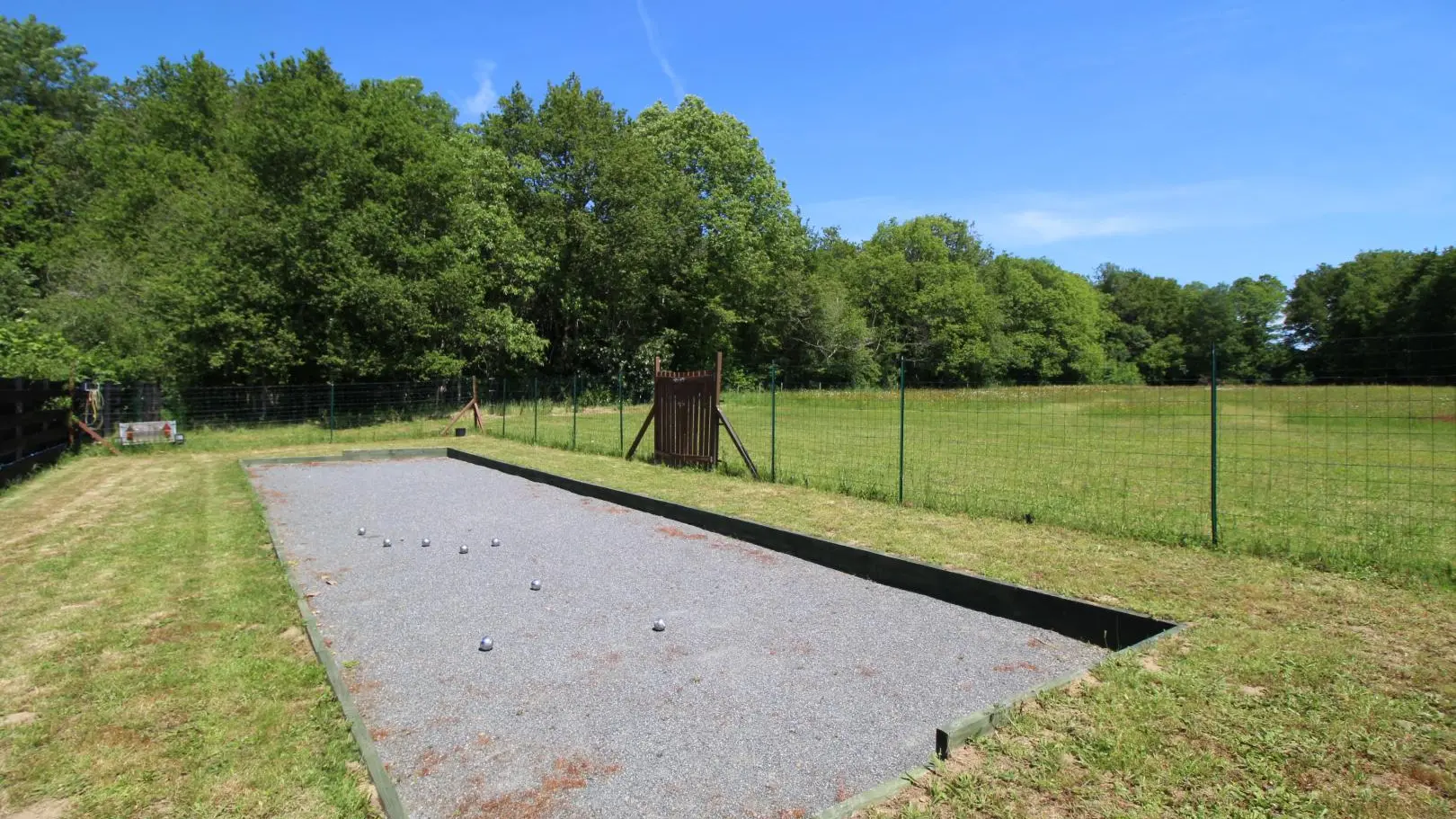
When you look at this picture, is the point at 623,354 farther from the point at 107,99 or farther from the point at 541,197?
the point at 107,99

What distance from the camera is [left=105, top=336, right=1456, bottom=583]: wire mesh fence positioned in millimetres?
6785

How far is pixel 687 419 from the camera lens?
12406mm

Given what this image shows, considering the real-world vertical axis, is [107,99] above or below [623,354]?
above

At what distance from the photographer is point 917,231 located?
59125mm

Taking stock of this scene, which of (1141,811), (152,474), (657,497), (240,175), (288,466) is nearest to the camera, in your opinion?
(1141,811)

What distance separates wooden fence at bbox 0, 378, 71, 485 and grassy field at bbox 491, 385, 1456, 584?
8.95 metres

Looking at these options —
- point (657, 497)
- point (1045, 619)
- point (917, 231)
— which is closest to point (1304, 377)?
point (1045, 619)

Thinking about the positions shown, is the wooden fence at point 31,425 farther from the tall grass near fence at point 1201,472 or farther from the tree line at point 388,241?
the tall grass near fence at point 1201,472

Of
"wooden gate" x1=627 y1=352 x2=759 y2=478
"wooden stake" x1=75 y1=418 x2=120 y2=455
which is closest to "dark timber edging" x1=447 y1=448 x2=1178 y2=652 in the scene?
"wooden gate" x1=627 y1=352 x2=759 y2=478

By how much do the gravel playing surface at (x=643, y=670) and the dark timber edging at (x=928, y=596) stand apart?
5.3 inches

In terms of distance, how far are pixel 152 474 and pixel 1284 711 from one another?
1545 cm

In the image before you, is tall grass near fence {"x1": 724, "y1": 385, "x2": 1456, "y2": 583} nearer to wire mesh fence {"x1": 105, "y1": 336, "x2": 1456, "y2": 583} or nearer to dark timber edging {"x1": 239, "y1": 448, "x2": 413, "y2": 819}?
wire mesh fence {"x1": 105, "y1": 336, "x2": 1456, "y2": 583}

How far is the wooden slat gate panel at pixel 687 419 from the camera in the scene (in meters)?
11.8

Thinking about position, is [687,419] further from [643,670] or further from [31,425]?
[31,425]
